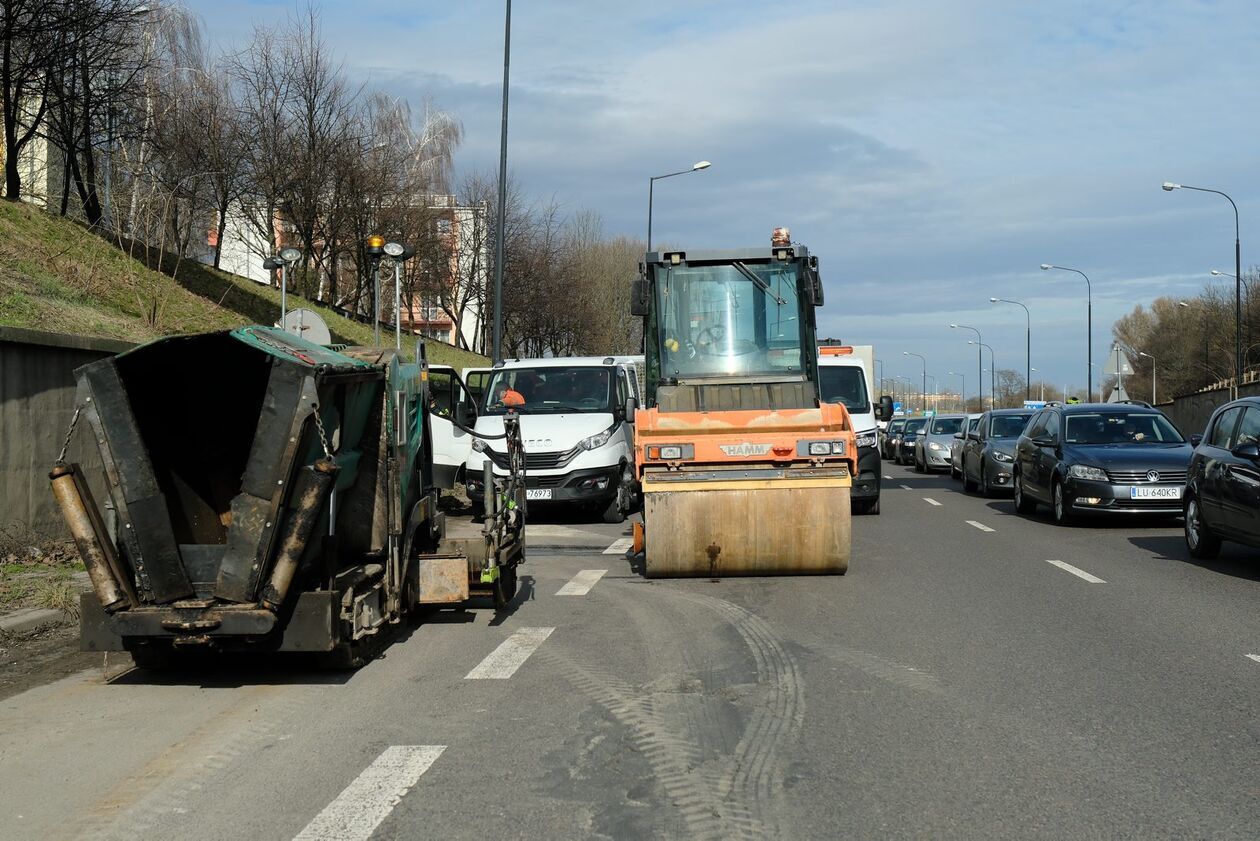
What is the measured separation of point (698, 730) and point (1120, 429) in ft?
43.8

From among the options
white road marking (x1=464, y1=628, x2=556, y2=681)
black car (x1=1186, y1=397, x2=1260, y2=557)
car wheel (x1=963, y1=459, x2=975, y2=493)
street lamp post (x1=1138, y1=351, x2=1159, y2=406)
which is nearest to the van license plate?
black car (x1=1186, y1=397, x2=1260, y2=557)

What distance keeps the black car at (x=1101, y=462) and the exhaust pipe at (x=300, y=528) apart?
434 inches

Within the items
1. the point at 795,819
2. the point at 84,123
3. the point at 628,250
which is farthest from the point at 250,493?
the point at 628,250

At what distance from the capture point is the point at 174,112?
3453cm

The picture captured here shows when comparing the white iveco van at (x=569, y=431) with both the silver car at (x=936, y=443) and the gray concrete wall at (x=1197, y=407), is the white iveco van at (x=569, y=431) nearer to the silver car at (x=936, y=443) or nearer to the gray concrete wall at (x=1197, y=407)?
the silver car at (x=936, y=443)

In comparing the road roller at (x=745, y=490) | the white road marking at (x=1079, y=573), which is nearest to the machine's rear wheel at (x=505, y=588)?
the road roller at (x=745, y=490)

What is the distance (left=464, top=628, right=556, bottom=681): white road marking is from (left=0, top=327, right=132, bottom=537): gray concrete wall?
4934 mm

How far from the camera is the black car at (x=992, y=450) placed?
2216 cm

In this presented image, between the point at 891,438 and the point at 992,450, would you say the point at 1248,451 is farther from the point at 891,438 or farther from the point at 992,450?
the point at 891,438

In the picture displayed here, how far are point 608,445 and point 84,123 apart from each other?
19.3 metres

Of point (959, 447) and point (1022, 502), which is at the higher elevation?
point (959, 447)

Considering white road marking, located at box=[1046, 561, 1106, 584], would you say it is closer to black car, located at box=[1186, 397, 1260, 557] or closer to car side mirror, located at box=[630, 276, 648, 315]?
black car, located at box=[1186, 397, 1260, 557]

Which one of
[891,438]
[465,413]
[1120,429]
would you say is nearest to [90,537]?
[465,413]

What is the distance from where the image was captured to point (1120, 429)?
17359 millimetres
